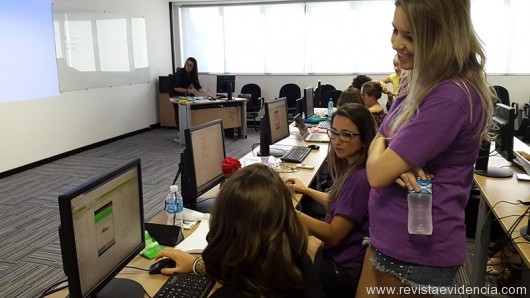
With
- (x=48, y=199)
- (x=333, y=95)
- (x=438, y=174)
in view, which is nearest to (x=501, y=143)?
(x=438, y=174)

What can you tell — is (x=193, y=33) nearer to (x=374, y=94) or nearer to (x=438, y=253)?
(x=374, y=94)

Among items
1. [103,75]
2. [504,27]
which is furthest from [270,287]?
[504,27]

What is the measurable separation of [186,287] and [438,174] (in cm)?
86

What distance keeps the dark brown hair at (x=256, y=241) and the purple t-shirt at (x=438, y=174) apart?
321mm

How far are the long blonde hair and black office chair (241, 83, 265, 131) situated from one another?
6903mm

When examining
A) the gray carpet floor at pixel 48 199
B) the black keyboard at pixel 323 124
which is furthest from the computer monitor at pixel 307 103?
the gray carpet floor at pixel 48 199

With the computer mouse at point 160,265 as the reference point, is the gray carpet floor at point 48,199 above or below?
below

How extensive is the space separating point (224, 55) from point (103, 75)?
2.72 metres

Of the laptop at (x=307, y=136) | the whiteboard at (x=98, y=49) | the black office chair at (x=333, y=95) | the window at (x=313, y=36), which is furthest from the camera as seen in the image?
the window at (x=313, y=36)

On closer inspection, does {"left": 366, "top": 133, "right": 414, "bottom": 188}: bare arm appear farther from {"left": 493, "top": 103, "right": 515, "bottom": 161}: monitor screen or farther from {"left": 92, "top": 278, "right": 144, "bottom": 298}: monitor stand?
{"left": 493, "top": 103, "right": 515, "bottom": 161}: monitor screen

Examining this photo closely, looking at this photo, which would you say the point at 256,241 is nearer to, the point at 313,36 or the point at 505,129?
the point at 505,129

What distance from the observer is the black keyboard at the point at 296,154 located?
9.85ft

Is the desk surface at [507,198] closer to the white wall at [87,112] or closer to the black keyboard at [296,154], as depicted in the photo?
the black keyboard at [296,154]

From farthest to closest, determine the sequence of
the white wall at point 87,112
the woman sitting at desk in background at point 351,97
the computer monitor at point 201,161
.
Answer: the white wall at point 87,112 < the woman sitting at desk in background at point 351,97 < the computer monitor at point 201,161
